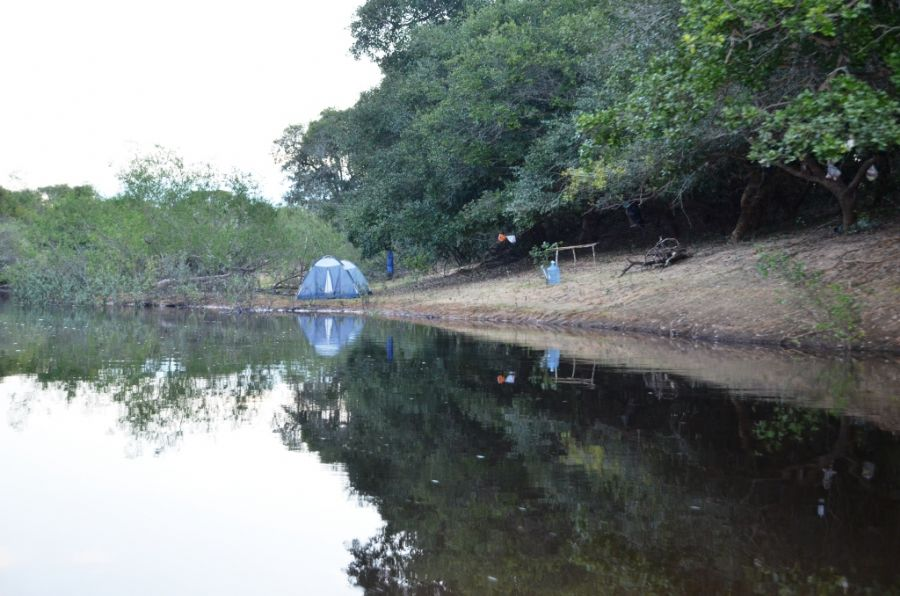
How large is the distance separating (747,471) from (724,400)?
342 cm

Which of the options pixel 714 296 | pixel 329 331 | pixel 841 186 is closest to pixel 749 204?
pixel 841 186

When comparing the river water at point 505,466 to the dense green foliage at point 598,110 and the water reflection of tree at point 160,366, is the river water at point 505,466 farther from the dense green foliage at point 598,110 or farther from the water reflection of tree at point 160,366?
the dense green foliage at point 598,110

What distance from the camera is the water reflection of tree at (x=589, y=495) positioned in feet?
16.6

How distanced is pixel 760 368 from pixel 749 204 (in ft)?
48.2

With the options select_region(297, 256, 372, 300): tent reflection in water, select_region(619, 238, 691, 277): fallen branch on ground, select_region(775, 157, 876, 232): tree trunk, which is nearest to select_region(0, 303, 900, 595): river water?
select_region(775, 157, 876, 232): tree trunk

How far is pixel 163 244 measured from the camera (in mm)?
39406

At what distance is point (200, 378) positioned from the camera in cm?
1341

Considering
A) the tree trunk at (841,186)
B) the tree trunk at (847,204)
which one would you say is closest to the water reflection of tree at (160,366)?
the tree trunk at (841,186)

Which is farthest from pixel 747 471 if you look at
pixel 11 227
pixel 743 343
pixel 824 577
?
pixel 11 227

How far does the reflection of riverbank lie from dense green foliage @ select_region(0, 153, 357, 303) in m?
22.4

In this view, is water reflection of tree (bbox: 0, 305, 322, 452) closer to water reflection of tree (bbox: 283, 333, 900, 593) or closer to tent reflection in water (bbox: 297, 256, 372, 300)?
water reflection of tree (bbox: 283, 333, 900, 593)

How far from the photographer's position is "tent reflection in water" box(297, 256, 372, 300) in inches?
1500

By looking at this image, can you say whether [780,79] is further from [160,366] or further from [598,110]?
[160,366]

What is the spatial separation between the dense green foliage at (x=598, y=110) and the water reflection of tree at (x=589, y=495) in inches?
212
